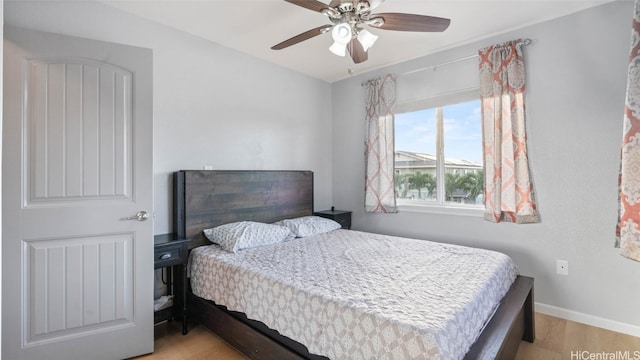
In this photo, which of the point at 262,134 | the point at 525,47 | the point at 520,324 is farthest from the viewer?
the point at 262,134

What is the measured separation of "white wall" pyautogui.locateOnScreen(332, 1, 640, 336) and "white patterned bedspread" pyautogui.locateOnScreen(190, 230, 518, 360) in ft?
2.49

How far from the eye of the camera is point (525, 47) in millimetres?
2705

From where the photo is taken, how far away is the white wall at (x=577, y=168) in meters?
2.31

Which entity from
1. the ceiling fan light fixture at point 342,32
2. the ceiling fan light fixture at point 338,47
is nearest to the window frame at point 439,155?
the ceiling fan light fixture at point 338,47

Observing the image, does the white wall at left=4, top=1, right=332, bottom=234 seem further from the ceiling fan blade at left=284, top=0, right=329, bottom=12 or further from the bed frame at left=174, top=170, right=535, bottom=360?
the ceiling fan blade at left=284, top=0, right=329, bottom=12

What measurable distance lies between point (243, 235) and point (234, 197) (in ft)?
2.02

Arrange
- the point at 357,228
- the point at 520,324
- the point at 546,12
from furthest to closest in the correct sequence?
the point at 357,228
the point at 546,12
the point at 520,324

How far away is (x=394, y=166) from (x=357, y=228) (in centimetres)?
97

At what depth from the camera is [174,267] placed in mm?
2566

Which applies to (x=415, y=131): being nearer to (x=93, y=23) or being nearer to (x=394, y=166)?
(x=394, y=166)

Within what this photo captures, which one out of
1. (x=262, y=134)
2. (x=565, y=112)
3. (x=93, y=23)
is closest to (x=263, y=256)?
(x=262, y=134)

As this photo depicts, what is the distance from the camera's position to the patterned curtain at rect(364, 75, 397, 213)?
356cm

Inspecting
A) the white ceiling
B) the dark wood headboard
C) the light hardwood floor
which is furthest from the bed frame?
the white ceiling

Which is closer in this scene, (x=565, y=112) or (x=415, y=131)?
(x=565, y=112)
